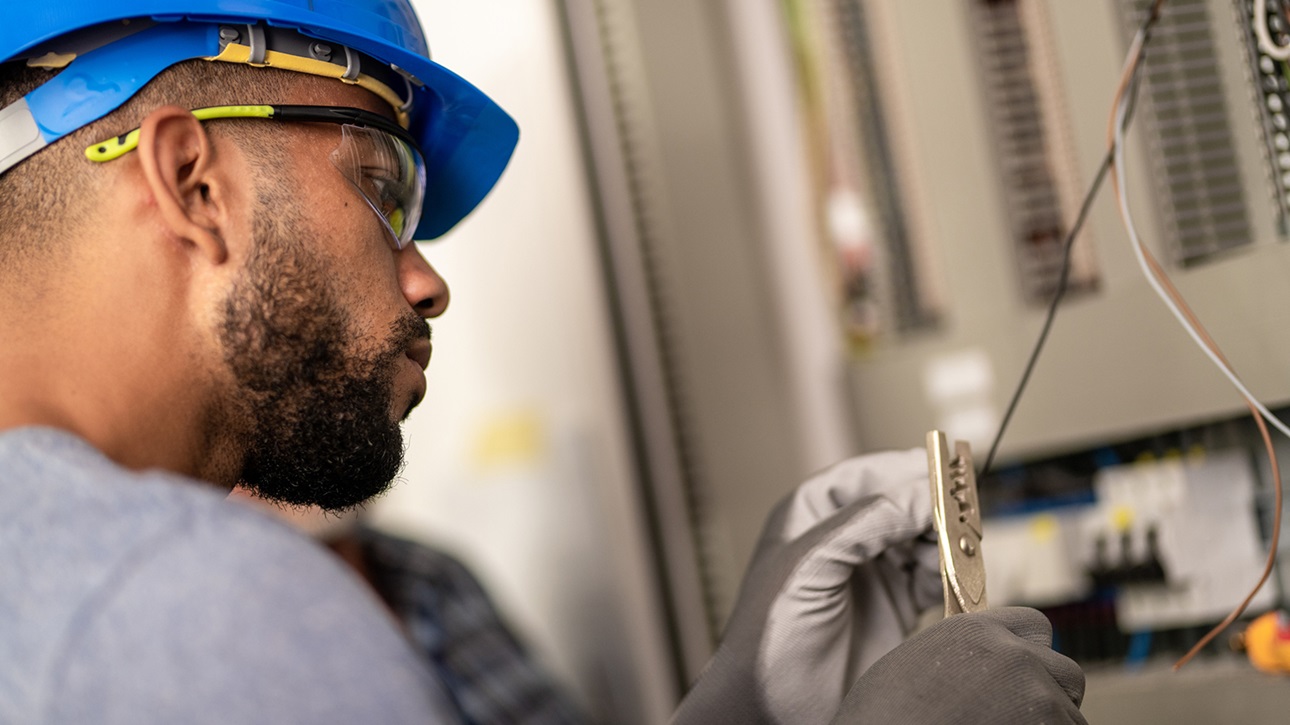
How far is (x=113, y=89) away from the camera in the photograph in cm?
78

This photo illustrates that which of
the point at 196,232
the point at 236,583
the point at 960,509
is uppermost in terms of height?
the point at 196,232

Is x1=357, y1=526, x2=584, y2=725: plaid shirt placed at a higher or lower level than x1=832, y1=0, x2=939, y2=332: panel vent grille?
lower

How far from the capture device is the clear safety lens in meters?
0.87

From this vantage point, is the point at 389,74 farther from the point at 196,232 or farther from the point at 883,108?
the point at 883,108

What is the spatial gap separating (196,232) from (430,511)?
1.12 meters

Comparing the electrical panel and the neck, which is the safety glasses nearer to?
the neck

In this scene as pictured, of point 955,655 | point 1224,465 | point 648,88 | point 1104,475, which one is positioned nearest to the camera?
point 955,655

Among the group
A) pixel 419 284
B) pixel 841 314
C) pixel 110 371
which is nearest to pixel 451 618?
pixel 841 314

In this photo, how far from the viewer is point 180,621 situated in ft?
1.69

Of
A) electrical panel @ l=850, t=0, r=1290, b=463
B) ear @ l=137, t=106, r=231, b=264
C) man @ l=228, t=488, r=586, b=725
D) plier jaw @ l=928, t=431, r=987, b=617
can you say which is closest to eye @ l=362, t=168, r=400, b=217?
ear @ l=137, t=106, r=231, b=264

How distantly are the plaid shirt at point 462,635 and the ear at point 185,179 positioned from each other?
0.97 m

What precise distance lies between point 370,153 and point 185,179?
156 millimetres

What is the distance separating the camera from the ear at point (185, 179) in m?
0.76

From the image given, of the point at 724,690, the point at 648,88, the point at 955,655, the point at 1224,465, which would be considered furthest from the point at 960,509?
the point at 648,88
